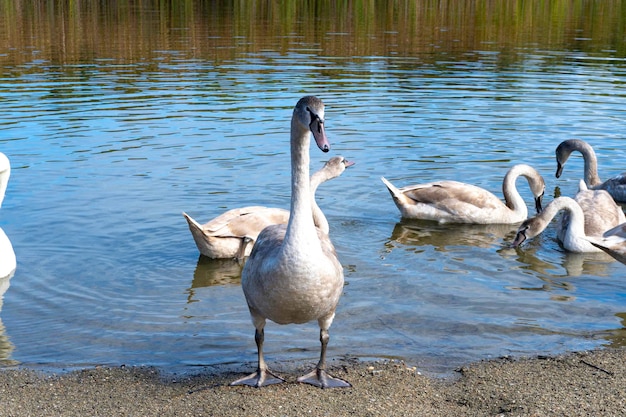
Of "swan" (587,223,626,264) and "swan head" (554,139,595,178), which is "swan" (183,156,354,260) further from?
"swan head" (554,139,595,178)

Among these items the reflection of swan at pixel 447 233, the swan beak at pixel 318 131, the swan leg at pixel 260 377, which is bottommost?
the reflection of swan at pixel 447 233

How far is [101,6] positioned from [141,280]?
42970mm

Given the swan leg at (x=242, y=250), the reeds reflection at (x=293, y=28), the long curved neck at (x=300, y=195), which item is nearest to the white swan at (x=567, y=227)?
the swan leg at (x=242, y=250)

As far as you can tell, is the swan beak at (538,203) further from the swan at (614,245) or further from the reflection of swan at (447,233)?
the swan at (614,245)

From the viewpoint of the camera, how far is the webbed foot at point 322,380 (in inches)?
271

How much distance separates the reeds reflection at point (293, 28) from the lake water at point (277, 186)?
452 mm

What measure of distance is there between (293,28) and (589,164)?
2836 cm

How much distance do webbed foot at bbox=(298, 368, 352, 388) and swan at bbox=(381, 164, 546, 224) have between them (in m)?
5.77

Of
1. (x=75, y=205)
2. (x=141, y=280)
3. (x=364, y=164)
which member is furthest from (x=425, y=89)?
(x=141, y=280)

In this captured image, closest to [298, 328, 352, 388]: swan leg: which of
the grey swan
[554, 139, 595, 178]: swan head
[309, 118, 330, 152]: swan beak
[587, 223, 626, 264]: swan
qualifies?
[309, 118, 330, 152]: swan beak

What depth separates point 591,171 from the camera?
48.0ft

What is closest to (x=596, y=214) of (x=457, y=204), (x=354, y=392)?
(x=457, y=204)

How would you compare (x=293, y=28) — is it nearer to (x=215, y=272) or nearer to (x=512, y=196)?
(x=512, y=196)

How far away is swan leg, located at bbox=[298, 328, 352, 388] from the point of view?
22.6 ft
